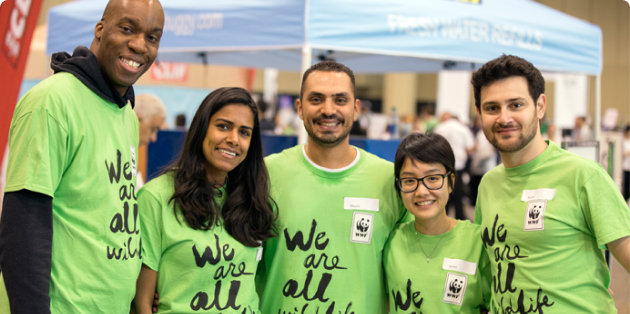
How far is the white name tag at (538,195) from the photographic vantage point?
1.72m

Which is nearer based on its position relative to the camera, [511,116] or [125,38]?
[125,38]

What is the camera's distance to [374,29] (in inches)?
144

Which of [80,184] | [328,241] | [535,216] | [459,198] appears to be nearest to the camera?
[80,184]

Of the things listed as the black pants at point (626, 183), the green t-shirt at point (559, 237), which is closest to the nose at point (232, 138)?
the green t-shirt at point (559, 237)

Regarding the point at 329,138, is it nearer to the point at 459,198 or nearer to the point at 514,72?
the point at 514,72

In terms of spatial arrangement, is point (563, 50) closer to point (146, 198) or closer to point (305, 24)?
point (305, 24)

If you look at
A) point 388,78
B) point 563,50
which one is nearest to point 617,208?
point 563,50

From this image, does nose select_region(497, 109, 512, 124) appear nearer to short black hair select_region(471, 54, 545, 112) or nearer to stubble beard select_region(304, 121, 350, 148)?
short black hair select_region(471, 54, 545, 112)

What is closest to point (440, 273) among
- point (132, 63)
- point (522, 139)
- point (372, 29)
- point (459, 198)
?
point (522, 139)

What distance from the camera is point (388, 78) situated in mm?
20844

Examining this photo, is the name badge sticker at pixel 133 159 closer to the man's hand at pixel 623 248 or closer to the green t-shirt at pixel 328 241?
the green t-shirt at pixel 328 241

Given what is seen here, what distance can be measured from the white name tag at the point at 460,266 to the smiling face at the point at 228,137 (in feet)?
3.16

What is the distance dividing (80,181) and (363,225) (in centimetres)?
112

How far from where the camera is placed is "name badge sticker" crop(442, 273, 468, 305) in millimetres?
1860
